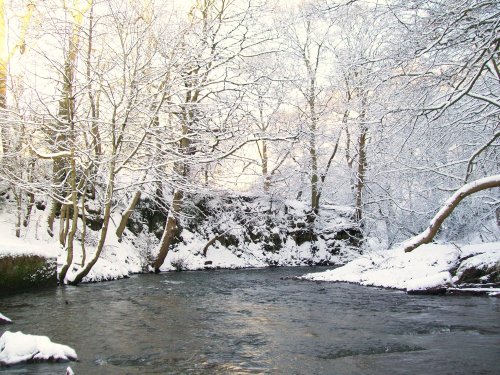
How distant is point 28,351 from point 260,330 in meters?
3.50

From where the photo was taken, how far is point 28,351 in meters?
5.23

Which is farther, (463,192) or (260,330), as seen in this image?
(463,192)

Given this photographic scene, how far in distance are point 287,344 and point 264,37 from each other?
7.54 m

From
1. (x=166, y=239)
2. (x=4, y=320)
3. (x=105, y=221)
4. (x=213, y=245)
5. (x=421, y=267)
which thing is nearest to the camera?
(x=4, y=320)

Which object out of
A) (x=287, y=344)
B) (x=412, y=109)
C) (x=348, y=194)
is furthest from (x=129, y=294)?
(x=348, y=194)

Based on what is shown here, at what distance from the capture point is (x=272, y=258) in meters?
24.2

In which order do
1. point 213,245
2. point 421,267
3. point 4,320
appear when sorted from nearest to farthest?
point 4,320 < point 421,267 < point 213,245

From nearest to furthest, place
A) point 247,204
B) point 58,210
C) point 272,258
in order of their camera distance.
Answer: point 58,210
point 272,258
point 247,204

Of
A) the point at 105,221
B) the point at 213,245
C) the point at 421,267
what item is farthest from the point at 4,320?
the point at 213,245

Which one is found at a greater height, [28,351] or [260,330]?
[28,351]

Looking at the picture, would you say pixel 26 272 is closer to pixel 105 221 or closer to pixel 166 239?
pixel 105 221

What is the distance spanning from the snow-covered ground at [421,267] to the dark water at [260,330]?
0.91m

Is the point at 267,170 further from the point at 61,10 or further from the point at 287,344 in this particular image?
the point at 287,344

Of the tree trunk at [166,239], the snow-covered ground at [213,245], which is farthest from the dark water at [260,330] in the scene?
the tree trunk at [166,239]
